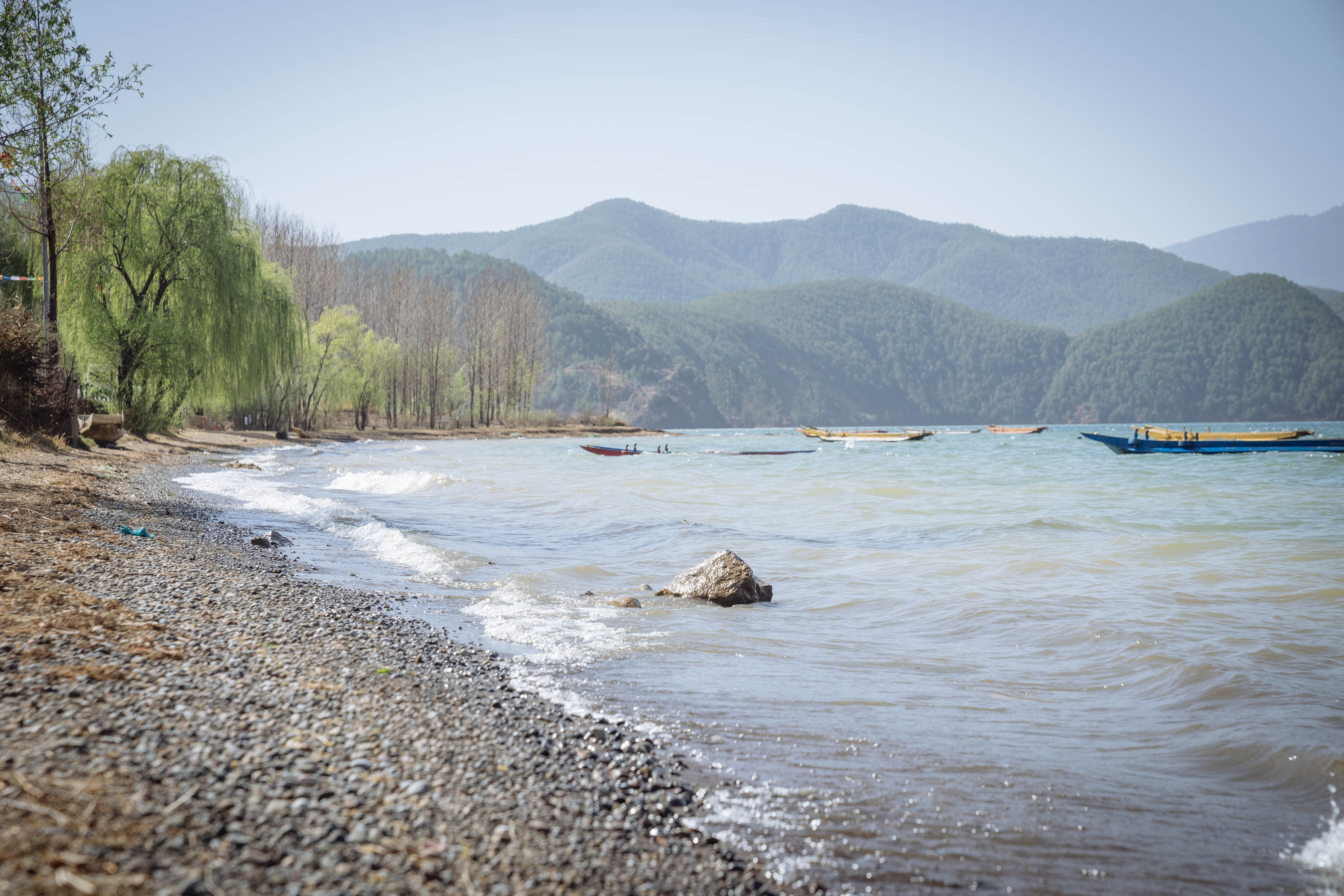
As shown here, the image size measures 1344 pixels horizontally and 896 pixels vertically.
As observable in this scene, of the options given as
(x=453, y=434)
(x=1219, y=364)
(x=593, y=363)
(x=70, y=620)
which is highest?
(x=1219, y=364)

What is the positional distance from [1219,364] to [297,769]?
205945 mm

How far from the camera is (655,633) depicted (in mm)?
7281

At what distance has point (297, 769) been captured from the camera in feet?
11.0

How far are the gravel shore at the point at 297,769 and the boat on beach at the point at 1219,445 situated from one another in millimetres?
40506

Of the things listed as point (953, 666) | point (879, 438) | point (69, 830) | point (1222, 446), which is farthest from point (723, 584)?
point (879, 438)

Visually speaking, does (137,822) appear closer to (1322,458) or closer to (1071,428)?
(1322,458)

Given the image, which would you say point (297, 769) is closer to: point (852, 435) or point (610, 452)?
point (610, 452)

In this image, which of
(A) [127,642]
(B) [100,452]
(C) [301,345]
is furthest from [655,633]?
(C) [301,345]

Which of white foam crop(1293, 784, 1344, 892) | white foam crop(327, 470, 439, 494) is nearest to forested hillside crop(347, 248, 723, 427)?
white foam crop(327, 470, 439, 494)

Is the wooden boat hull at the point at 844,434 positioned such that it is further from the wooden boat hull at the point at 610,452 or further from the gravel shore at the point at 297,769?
the gravel shore at the point at 297,769

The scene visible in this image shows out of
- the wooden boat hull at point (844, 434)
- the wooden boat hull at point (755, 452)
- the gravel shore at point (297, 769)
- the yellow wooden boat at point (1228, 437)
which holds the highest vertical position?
the yellow wooden boat at point (1228, 437)

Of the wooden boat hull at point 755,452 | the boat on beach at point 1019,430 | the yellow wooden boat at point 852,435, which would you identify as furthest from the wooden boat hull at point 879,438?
the boat on beach at point 1019,430

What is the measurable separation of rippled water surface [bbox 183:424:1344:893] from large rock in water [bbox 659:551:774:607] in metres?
0.23

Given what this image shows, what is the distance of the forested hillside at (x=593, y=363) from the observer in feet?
513
